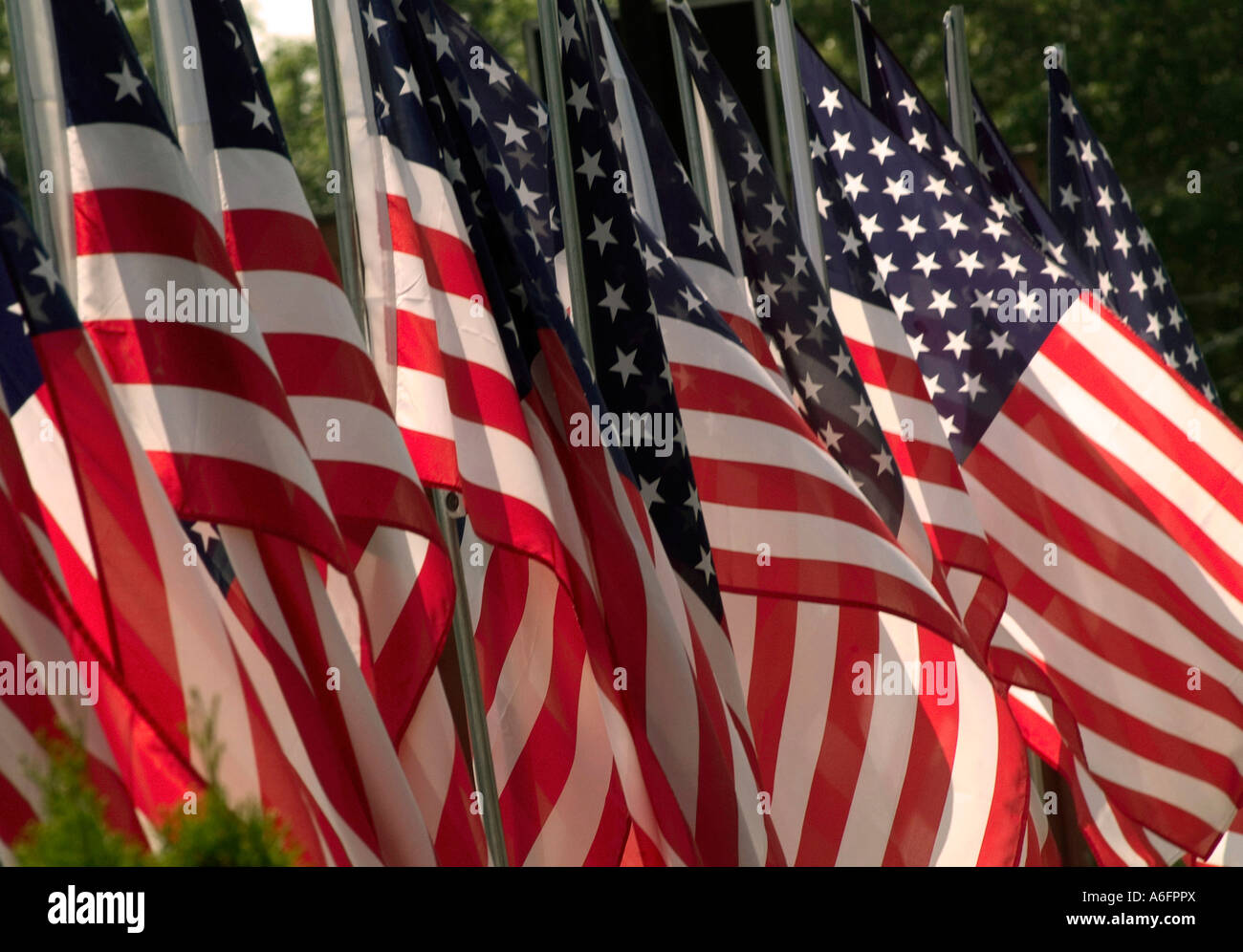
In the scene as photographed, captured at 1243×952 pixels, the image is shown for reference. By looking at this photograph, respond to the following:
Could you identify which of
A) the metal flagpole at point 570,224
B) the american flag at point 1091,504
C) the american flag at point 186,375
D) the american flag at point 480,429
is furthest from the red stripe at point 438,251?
the american flag at point 1091,504

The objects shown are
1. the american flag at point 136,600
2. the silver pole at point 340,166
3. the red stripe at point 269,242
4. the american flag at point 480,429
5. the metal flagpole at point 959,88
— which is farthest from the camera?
the metal flagpole at point 959,88

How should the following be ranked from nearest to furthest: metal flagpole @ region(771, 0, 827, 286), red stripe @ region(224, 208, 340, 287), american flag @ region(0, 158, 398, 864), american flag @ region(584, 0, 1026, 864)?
american flag @ region(0, 158, 398, 864), red stripe @ region(224, 208, 340, 287), american flag @ region(584, 0, 1026, 864), metal flagpole @ region(771, 0, 827, 286)

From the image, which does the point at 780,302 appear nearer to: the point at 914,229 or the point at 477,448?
the point at 914,229

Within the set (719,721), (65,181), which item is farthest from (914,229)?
(65,181)

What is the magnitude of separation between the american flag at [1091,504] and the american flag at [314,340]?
3.36 meters

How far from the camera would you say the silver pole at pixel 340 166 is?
21.3ft

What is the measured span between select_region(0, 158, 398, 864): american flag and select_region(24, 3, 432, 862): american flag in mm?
333

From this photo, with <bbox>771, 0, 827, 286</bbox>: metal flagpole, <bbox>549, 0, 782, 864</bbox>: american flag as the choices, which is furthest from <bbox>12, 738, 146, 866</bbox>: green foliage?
<bbox>771, 0, 827, 286</bbox>: metal flagpole

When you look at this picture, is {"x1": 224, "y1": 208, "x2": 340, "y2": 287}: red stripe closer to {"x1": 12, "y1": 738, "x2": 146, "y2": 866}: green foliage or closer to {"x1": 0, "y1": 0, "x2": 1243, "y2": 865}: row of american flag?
{"x1": 0, "y1": 0, "x2": 1243, "y2": 865}: row of american flag

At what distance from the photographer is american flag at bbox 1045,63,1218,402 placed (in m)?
11.2

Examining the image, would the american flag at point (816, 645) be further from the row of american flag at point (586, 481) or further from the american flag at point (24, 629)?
the american flag at point (24, 629)

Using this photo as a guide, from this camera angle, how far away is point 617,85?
7727 millimetres

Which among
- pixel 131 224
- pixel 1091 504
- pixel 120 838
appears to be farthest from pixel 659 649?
pixel 120 838

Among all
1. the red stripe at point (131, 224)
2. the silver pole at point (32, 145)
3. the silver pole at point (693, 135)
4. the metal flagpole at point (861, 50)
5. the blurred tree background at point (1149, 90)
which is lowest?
the red stripe at point (131, 224)
